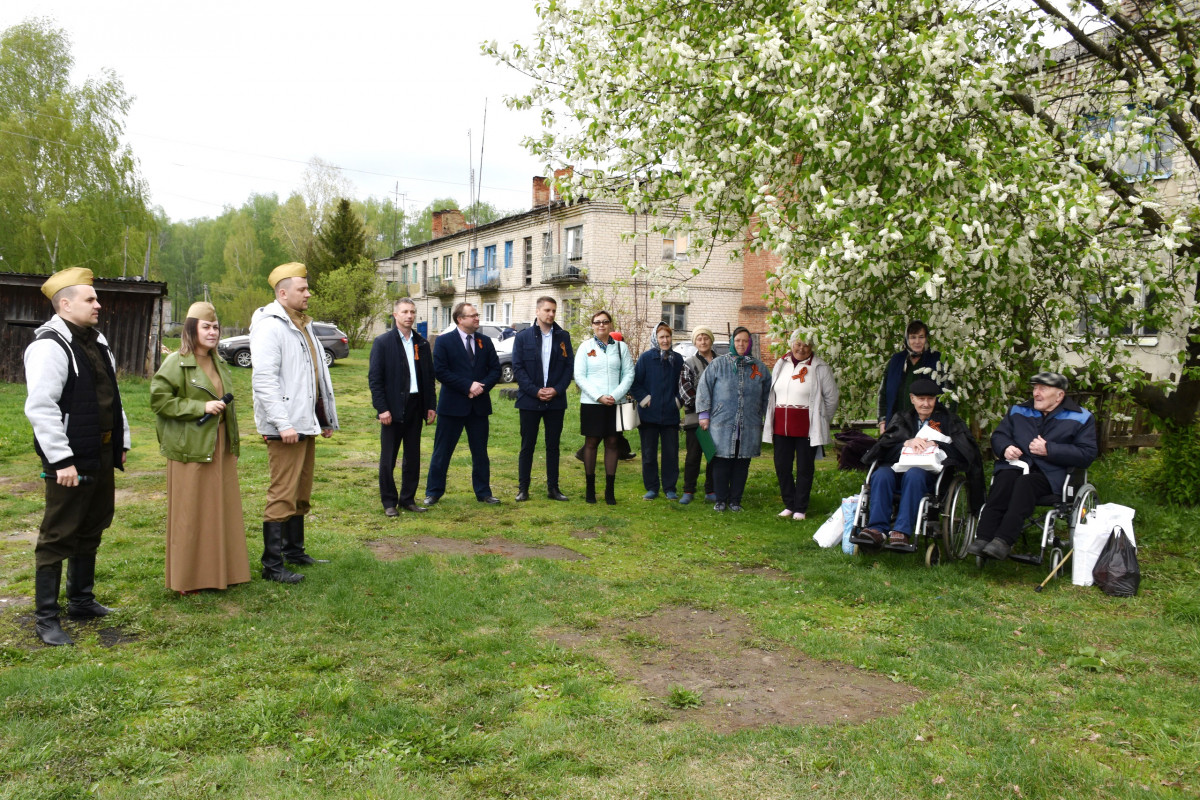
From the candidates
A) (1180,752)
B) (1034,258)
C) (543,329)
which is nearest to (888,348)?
(1034,258)

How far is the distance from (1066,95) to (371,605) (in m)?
7.30

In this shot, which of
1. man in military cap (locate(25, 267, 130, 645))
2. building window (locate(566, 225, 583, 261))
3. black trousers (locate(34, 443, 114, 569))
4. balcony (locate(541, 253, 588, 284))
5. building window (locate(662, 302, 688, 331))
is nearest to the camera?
man in military cap (locate(25, 267, 130, 645))

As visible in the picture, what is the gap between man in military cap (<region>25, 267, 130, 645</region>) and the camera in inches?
184

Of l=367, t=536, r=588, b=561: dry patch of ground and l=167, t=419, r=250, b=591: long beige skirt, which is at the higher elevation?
l=167, t=419, r=250, b=591: long beige skirt

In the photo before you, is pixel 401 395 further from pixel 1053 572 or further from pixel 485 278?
pixel 485 278

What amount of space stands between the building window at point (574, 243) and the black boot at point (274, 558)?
3268 cm

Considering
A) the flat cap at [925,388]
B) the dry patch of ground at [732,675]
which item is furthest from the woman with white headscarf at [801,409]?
the dry patch of ground at [732,675]

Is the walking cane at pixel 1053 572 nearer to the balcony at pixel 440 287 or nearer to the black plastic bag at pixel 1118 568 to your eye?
the black plastic bag at pixel 1118 568

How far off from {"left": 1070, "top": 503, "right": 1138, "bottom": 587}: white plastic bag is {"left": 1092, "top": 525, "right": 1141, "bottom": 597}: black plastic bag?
3cm

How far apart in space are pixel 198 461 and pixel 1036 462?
Result: 18.9 feet

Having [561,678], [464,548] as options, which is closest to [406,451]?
[464,548]

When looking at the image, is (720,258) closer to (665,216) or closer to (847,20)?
(665,216)

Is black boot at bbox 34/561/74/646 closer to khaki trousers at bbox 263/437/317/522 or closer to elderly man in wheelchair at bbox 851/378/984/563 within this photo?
khaki trousers at bbox 263/437/317/522

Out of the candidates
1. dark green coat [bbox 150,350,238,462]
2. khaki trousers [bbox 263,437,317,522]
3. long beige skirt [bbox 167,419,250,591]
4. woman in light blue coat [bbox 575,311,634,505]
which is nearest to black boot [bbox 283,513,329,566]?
khaki trousers [bbox 263,437,317,522]
